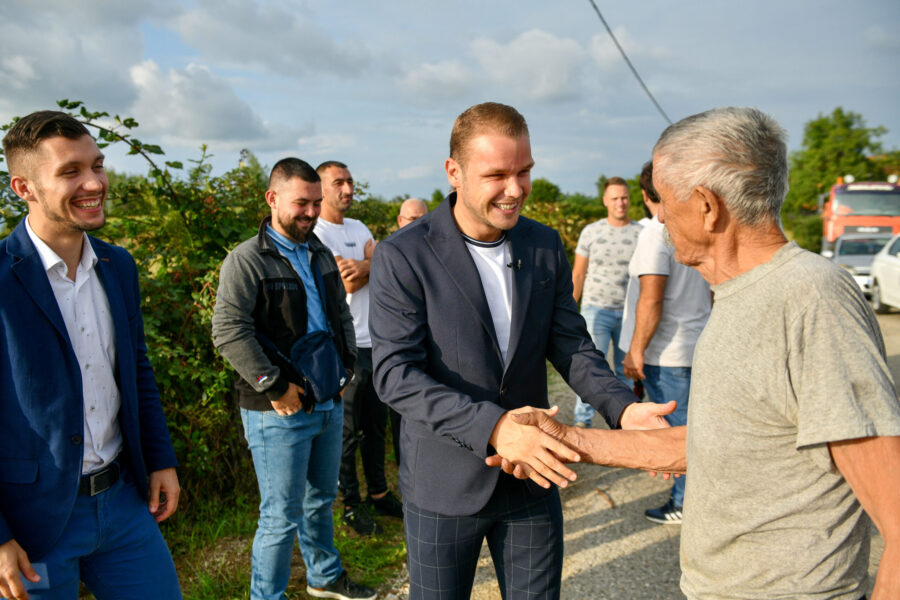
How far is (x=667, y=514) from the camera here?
14.2ft

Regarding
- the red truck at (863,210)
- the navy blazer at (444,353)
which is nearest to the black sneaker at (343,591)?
the navy blazer at (444,353)

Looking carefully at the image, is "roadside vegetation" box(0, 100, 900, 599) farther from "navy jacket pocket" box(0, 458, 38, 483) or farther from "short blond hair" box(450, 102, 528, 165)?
"short blond hair" box(450, 102, 528, 165)

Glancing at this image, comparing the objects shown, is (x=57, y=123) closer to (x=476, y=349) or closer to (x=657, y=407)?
(x=476, y=349)

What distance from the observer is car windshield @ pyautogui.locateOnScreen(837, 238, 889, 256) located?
14.6 m

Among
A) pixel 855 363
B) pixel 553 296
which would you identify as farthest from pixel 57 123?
pixel 855 363

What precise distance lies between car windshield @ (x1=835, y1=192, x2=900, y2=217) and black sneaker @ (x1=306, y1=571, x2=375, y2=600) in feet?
61.7

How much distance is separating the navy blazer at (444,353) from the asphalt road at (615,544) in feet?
5.48

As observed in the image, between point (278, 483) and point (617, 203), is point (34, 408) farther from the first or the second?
point (617, 203)

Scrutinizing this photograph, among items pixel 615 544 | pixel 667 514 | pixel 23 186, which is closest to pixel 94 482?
pixel 23 186

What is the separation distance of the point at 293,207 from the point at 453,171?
4.40 ft

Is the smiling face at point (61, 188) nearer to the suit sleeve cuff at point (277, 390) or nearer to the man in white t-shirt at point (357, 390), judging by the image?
the suit sleeve cuff at point (277, 390)

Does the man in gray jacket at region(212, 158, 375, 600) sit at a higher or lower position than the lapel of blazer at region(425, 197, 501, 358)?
lower

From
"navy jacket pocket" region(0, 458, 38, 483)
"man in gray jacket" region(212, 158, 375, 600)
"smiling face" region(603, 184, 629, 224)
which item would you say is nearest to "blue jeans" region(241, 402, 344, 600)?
"man in gray jacket" region(212, 158, 375, 600)

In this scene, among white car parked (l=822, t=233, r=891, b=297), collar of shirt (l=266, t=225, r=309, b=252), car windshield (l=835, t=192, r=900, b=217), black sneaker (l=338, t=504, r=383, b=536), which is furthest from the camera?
car windshield (l=835, t=192, r=900, b=217)
